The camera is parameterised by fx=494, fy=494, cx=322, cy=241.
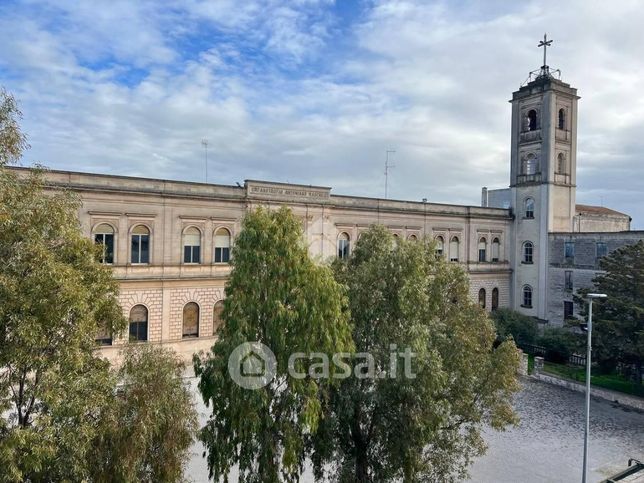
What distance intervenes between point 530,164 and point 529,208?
143 inches

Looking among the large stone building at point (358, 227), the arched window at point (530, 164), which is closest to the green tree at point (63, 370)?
the large stone building at point (358, 227)

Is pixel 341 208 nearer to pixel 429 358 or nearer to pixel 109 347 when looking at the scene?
pixel 109 347

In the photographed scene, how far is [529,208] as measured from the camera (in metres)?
41.3

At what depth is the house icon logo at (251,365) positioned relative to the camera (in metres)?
9.98

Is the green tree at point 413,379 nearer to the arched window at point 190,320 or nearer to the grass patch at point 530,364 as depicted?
the arched window at point 190,320

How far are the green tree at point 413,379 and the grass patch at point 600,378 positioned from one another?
656 inches

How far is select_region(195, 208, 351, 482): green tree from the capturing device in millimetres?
10180

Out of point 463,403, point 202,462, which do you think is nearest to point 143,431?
point 463,403

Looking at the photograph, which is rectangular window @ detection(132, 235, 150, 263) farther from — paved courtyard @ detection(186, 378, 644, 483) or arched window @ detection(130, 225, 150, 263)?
paved courtyard @ detection(186, 378, 644, 483)

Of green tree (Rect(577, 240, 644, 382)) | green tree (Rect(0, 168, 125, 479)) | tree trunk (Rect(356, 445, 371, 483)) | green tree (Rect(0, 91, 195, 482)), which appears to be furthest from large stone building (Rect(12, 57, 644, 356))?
green tree (Rect(0, 168, 125, 479))

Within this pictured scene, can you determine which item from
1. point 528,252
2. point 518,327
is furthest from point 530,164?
point 518,327

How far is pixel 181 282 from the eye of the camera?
92.9 ft

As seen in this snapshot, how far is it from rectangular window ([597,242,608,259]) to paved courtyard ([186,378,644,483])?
1384 cm

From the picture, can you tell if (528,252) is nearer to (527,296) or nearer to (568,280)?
(527,296)
